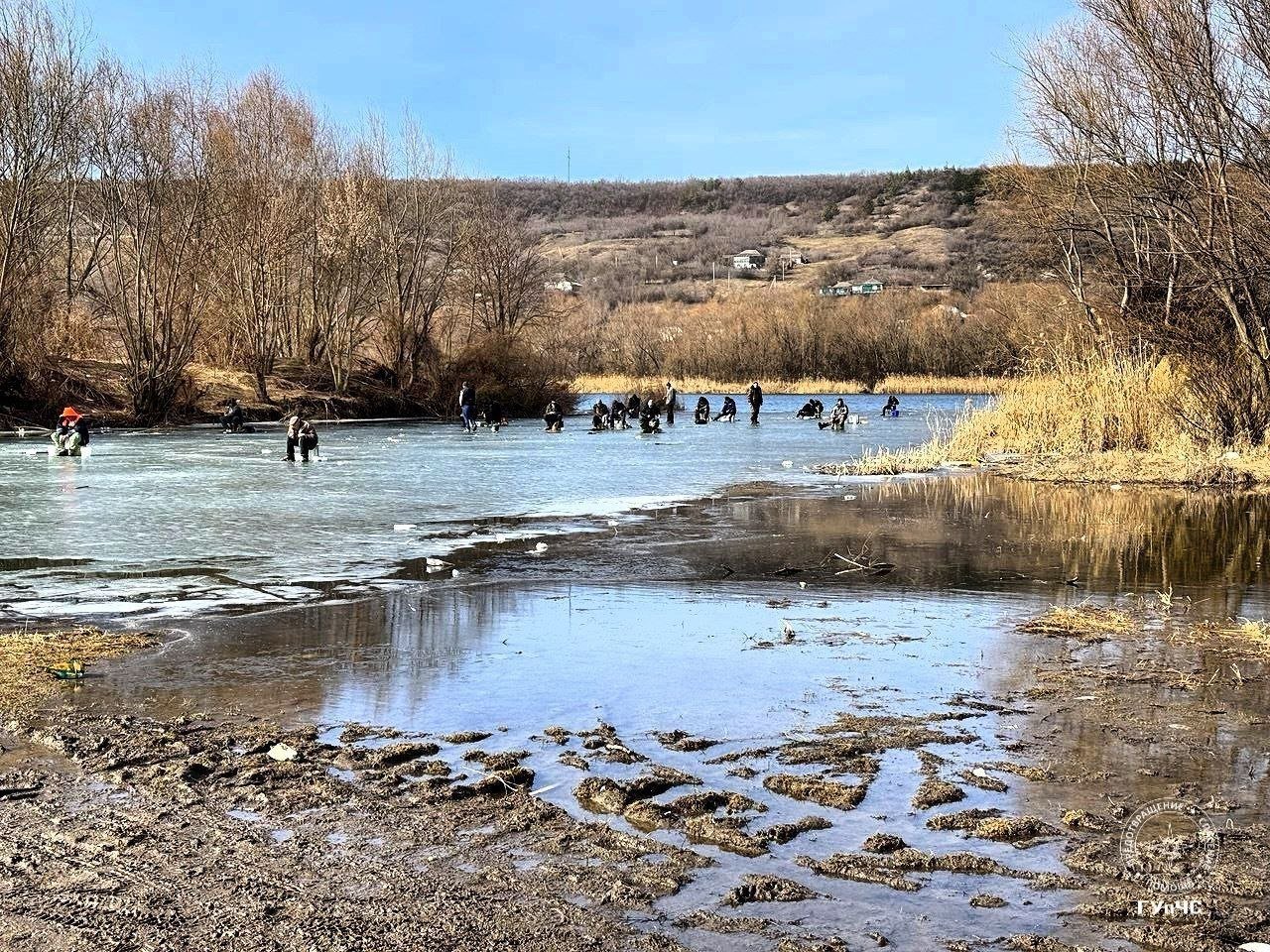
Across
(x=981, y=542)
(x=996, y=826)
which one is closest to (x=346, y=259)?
(x=981, y=542)

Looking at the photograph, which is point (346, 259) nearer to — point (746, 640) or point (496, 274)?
point (496, 274)

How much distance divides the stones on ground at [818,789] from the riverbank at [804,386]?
69.5 metres

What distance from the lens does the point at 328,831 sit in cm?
523

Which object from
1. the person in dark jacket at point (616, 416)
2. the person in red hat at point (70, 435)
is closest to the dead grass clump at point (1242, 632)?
the person in red hat at point (70, 435)

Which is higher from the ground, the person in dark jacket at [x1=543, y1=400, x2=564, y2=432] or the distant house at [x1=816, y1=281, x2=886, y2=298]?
the distant house at [x1=816, y1=281, x2=886, y2=298]

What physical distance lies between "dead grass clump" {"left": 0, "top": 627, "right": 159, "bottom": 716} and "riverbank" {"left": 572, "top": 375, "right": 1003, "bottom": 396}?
2621 inches

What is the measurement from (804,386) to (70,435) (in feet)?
199

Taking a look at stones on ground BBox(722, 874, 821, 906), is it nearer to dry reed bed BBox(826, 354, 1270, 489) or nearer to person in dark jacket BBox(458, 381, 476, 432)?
dry reed bed BBox(826, 354, 1270, 489)

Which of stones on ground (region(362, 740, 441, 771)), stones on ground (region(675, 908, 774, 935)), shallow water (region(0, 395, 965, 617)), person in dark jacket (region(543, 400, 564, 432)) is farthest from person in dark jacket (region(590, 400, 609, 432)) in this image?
stones on ground (region(675, 908, 774, 935))

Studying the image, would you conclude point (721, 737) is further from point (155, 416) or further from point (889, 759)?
point (155, 416)

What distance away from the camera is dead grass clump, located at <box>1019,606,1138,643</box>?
9430mm

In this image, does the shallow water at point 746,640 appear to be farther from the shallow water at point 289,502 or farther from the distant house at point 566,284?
the distant house at point 566,284

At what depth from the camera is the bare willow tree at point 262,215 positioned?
51.3 metres

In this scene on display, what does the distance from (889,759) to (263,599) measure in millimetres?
6424
